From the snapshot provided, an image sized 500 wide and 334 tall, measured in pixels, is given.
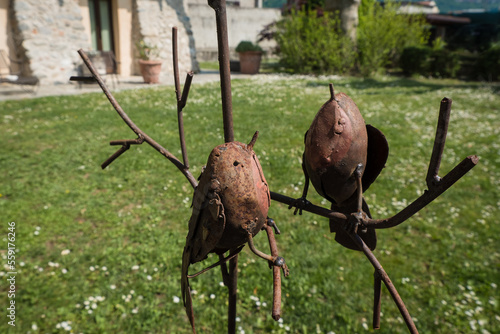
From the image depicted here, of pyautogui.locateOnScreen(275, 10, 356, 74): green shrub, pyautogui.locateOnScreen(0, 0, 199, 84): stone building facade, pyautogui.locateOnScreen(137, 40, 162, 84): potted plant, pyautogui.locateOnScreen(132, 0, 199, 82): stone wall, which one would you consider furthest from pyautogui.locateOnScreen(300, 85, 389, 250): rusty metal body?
pyautogui.locateOnScreen(275, 10, 356, 74): green shrub

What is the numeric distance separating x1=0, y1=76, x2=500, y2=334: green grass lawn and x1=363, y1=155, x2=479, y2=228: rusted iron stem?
7.60ft

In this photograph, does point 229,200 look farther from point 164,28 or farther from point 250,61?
point 250,61

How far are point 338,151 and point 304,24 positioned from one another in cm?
1465

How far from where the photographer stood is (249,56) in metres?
14.4

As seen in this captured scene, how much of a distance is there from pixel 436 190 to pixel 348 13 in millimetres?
14485

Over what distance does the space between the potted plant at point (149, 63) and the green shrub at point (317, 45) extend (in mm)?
5359

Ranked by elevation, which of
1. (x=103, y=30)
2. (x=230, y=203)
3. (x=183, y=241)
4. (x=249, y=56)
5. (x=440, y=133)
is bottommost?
(x=183, y=241)

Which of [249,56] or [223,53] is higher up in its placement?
[249,56]

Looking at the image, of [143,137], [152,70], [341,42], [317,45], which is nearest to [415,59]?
[341,42]

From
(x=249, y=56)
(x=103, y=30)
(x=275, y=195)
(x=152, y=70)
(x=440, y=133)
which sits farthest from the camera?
(x=249, y=56)

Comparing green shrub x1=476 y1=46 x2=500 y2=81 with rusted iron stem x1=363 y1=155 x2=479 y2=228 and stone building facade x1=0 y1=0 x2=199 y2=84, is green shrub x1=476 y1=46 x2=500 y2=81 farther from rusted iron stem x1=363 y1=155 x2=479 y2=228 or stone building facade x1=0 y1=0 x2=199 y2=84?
rusted iron stem x1=363 y1=155 x2=479 y2=228

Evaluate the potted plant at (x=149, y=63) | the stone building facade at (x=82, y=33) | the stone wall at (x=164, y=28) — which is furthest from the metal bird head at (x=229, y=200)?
the stone building facade at (x=82, y=33)

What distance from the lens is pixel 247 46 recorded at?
14445mm

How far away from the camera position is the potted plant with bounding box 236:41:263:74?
564 inches
